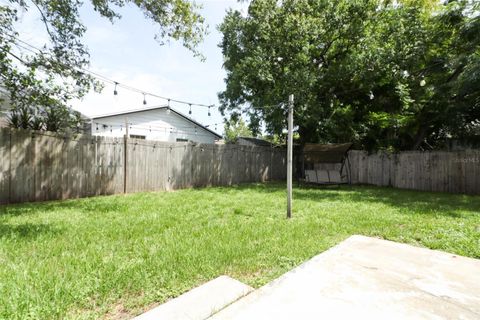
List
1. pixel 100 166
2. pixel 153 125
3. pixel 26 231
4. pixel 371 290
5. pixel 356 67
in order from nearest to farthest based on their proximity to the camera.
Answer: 1. pixel 371 290
2. pixel 26 231
3. pixel 100 166
4. pixel 356 67
5. pixel 153 125

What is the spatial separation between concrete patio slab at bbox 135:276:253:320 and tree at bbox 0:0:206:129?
561 centimetres

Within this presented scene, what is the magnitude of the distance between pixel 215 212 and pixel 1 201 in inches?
175

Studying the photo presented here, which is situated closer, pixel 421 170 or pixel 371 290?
pixel 371 290

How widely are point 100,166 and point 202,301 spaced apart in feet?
20.4

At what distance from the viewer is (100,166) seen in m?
7.07

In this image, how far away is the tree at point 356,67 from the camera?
10.1m

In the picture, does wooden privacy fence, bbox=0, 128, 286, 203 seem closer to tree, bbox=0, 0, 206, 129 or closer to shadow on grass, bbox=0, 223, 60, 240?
tree, bbox=0, 0, 206, 129

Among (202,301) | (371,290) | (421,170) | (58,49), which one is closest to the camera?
(202,301)

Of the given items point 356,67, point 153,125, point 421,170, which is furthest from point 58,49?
point 421,170

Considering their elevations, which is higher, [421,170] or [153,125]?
[153,125]

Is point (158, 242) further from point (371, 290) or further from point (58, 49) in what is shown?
point (58, 49)

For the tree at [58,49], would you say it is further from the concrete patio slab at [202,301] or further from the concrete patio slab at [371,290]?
the concrete patio slab at [371,290]

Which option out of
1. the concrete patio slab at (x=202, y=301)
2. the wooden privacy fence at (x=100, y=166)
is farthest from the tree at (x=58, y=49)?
the concrete patio slab at (x=202, y=301)

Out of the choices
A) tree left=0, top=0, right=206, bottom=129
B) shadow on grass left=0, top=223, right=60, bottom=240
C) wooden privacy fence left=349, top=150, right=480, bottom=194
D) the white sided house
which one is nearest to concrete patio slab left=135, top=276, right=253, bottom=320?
shadow on grass left=0, top=223, right=60, bottom=240
